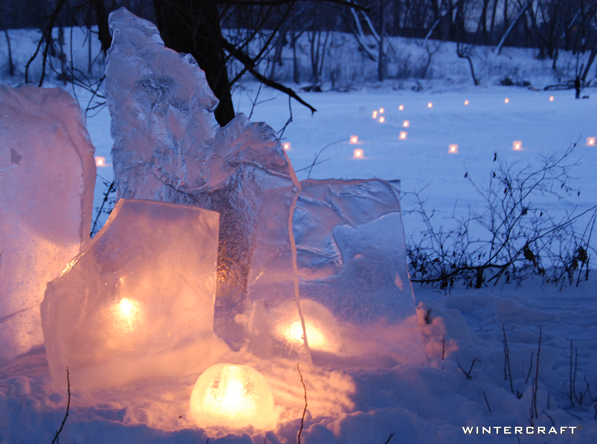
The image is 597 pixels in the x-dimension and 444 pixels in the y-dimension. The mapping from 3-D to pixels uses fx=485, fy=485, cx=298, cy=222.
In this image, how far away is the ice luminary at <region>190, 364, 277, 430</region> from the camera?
1398mm

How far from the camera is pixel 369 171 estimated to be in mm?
6473

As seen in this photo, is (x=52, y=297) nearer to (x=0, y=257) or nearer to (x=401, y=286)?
(x=0, y=257)

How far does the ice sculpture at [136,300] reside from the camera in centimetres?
151

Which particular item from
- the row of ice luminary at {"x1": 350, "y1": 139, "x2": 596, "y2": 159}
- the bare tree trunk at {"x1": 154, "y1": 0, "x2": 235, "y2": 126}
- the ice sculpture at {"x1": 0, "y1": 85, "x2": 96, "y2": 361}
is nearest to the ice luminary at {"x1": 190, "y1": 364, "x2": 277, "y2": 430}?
the ice sculpture at {"x1": 0, "y1": 85, "x2": 96, "y2": 361}

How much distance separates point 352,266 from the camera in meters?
1.93

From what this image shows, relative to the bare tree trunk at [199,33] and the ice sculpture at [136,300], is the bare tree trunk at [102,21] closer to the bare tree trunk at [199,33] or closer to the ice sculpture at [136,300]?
the bare tree trunk at [199,33]

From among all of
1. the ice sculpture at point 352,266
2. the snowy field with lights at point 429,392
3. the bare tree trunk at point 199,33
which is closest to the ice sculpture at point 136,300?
the snowy field with lights at point 429,392

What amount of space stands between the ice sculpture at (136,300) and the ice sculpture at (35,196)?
0.37 meters

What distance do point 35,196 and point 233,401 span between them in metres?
1.06

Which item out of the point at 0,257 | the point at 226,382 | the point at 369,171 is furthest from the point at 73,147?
the point at 369,171

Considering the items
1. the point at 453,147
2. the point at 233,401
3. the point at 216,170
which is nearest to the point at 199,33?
the point at 216,170

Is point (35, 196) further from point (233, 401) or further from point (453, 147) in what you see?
point (453, 147)

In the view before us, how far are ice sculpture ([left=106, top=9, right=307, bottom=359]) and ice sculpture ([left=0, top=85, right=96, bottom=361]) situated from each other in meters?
0.17

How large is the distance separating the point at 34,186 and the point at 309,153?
6022mm
